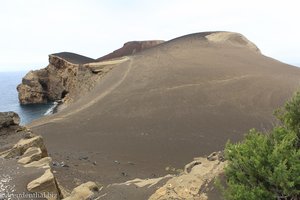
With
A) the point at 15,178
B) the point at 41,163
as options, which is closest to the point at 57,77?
the point at 41,163

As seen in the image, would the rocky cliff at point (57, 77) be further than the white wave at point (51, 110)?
Yes

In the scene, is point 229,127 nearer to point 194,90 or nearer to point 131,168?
point 194,90

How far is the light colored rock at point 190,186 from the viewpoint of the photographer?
10.6m

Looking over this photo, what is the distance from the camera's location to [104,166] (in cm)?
2005

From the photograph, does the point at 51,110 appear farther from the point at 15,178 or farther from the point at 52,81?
the point at 15,178

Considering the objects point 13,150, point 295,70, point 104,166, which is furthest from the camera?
point 295,70


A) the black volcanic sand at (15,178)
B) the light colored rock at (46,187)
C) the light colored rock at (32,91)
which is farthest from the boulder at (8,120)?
the light colored rock at (32,91)

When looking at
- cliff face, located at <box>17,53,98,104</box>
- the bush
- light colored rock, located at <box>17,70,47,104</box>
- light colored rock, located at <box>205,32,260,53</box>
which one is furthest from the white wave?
the bush

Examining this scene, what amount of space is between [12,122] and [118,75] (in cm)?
2350

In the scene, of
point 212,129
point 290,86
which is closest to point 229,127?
point 212,129

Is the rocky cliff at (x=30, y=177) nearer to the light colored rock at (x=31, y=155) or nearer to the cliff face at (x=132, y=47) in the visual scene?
the light colored rock at (x=31, y=155)

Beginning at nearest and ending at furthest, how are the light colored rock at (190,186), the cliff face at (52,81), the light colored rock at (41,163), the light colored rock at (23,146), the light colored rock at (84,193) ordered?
the light colored rock at (190,186) → the light colored rock at (84,193) → the light colored rock at (41,163) → the light colored rock at (23,146) → the cliff face at (52,81)

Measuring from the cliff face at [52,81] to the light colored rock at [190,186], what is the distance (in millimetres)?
57030

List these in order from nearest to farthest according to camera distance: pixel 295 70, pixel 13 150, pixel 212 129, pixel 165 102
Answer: pixel 13 150
pixel 212 129
pixel 165 102
pixel 295 70
